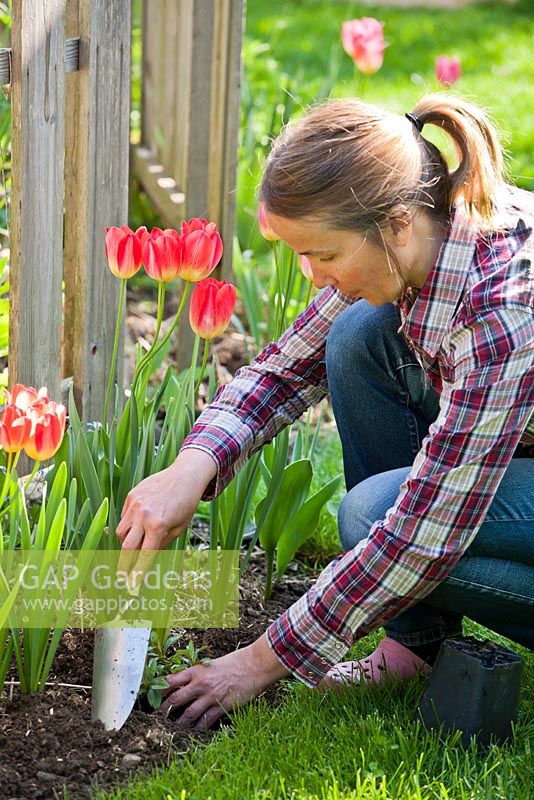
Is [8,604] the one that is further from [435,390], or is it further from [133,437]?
[435,390]

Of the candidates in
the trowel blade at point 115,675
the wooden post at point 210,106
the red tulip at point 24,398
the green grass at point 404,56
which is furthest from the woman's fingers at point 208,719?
the green grass at point 404,56

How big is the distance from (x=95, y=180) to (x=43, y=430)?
96 cm

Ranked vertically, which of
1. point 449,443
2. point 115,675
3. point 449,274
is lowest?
point 115,675

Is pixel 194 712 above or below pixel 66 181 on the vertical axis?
below

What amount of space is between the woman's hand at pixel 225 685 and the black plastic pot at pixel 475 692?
25 centimetres

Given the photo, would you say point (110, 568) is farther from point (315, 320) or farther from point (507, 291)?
point (507, 291)

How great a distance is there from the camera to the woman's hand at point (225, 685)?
1.74m

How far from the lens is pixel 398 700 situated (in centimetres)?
182

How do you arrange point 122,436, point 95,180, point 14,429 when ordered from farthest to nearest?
point 95,180, point 122,436, point 14,429

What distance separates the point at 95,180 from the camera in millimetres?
2271

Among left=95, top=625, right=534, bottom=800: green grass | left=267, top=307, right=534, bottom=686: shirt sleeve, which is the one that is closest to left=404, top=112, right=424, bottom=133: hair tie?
left=267, top=307, right=534, bottom=686: shirt sleeve

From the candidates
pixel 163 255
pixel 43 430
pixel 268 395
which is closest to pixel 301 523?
pixel 268 395

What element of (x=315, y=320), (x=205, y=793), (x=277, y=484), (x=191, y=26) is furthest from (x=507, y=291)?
(x=191, y=26)

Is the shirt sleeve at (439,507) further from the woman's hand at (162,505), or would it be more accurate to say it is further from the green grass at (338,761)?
the woman's hand at (162,505)
